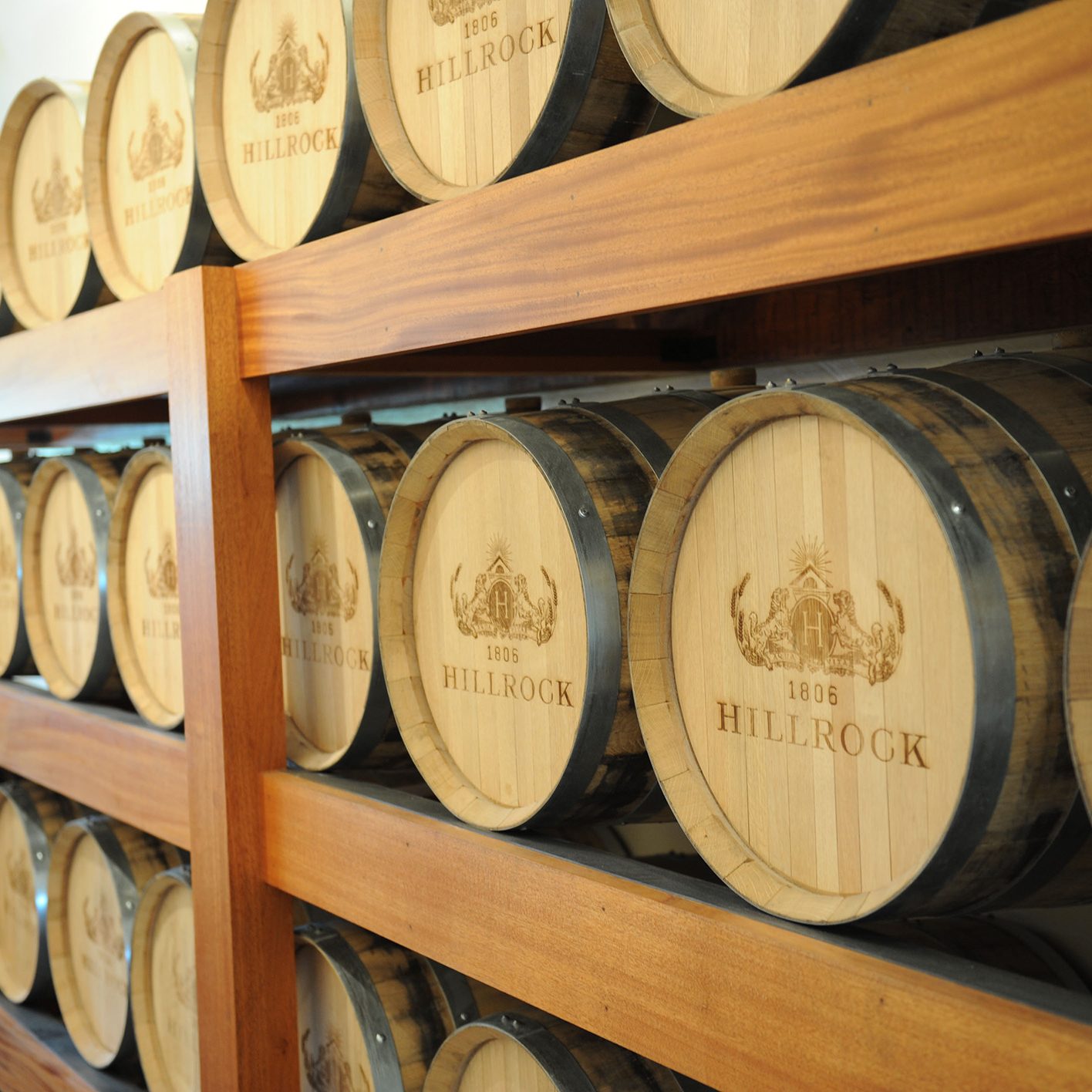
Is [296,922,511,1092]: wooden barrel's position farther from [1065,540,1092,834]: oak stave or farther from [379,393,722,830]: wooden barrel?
[1065,540,1092,834]: oak stave

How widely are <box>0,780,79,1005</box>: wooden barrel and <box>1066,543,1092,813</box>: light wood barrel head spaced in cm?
261

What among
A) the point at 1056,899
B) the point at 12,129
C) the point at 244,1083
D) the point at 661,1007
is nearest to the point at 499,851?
the point at 661,1007

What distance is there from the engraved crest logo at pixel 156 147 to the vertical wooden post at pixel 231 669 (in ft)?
1.16

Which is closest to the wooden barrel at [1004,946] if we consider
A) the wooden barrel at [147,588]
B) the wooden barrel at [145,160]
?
the wooden barrel at [147,588]

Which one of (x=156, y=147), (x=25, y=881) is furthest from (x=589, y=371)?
(x=25, y=881)

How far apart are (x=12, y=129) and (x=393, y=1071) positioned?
7.02ft

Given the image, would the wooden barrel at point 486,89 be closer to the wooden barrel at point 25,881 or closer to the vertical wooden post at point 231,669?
the vertical wooden post at point 231,669

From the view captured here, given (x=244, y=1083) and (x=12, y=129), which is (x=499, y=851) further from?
(x=12, y=129)

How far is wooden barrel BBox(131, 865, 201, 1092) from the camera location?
96.8 inches

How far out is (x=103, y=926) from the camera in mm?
2834

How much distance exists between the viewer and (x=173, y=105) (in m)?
2.27

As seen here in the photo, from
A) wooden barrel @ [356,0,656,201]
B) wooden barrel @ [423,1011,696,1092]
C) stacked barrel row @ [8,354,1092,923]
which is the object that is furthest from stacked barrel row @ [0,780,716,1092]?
wooden barrel @ [356,0,656,201]

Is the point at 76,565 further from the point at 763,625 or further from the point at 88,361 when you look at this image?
the point at 763,625

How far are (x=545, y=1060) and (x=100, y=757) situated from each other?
1.27 metres
